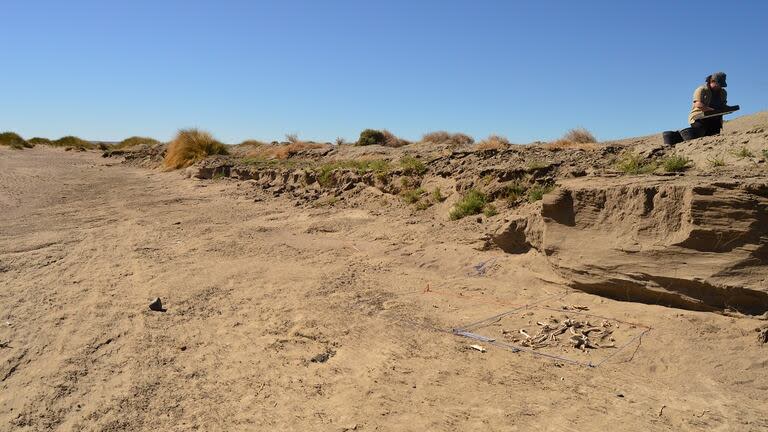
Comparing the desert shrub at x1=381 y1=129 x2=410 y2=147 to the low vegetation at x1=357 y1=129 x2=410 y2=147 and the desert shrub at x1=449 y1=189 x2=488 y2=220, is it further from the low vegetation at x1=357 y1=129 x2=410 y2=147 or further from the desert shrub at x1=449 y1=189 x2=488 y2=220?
the desert shrub at x1=449 y1=189 x2=488 y2=220

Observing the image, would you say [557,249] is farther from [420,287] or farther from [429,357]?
[429,357]

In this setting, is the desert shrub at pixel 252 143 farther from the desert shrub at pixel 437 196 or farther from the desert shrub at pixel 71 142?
the desert shrub at pixel 71 142

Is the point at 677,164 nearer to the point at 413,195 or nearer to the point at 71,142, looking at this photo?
the point at 413,195

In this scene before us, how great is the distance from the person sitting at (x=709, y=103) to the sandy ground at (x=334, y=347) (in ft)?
10.2

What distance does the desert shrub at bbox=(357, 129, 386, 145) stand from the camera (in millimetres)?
18141

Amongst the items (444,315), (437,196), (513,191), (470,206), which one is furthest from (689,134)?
(444,315)

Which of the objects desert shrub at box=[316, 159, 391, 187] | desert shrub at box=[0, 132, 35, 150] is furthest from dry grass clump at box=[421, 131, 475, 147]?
desert shrub at box=[0, 132, 35, 150]

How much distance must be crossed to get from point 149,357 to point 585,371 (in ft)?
10.6

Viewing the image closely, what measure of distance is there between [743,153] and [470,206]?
3098mm

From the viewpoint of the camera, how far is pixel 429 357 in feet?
13.9

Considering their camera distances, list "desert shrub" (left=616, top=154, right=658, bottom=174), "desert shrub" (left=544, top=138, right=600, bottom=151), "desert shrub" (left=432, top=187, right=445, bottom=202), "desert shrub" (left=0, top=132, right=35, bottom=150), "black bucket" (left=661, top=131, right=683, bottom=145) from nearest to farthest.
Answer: "desert shrub" (left=616, top=154, right=658, bottom=174) < "black bucket" (left=661, top=131, right=683, bottom=145) < "desert shrub" (left=432, top=187, right=445, bottom=202) < "desert shrub" (left=544, top=138, right=600, bottom=151) < "desert shrub" (left=0, top=132, right=35, bottom=150)

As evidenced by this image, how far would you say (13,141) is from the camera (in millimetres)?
39500

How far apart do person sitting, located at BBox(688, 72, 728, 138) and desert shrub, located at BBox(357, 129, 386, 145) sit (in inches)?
461

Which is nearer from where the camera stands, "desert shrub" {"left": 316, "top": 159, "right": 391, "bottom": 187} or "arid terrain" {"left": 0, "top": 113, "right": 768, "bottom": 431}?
"arid terrain" {"left": 0, "top": 113, "right": 768, "bottom": 431}
